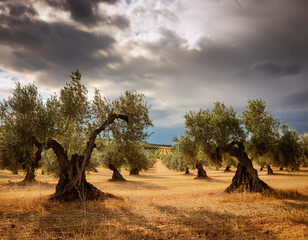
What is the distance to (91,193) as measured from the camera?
19.7m

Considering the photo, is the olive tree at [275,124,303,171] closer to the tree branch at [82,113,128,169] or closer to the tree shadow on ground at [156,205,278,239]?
the tree shadow on ground at [156,205,278,239]

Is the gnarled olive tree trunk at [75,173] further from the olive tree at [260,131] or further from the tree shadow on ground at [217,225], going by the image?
the olive tree at [260,131]

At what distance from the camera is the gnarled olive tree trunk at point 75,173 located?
738 inches

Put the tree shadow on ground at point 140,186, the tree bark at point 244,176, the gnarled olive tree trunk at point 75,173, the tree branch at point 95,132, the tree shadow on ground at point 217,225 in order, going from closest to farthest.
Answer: the tree shadow on ground at point 217,225 < the gnarled olive tree trunk at point 75,173 < the tree branch at point 95,132 < the tree bark at point 244,176 < the tree shadow on ground at point 140,186

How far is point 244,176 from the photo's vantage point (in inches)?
953

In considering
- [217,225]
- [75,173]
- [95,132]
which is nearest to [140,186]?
[75,173]

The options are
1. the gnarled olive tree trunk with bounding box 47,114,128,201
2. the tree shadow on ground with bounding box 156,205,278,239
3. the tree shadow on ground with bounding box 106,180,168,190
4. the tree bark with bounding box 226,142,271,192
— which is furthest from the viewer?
the tree shadow on ground with bounding box 106,180,168,190

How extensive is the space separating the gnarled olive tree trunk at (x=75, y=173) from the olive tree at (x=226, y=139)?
9.55 meters

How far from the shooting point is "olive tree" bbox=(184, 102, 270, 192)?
22.4 m

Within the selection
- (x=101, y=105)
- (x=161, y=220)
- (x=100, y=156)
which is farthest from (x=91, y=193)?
(x=100, y=156)

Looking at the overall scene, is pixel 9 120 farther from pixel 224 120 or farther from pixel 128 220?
pixel 224 120

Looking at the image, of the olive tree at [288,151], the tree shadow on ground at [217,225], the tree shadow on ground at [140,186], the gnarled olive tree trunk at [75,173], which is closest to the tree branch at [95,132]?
the gnarled olive tree trunk at [75,173]

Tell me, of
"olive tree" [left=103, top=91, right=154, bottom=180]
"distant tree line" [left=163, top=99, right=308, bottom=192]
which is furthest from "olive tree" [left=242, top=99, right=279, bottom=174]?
"olive tree" [left=103, top=91, right=154, bottom=180]

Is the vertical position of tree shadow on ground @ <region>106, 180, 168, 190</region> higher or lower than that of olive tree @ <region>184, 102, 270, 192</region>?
lower
